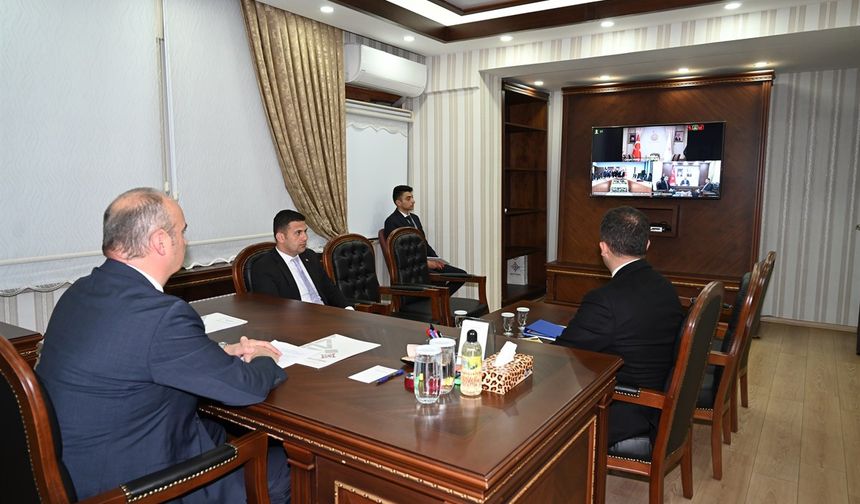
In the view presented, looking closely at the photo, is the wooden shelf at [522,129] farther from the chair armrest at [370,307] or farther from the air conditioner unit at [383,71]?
the chair armrest at [370,307]

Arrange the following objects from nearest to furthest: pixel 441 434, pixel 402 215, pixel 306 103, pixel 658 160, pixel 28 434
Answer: pixel 28 434 → pixel 441 434 → pixel 306 103 → pixel 402 215 → pixel 658 160

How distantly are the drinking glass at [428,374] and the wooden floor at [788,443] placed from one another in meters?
1.50

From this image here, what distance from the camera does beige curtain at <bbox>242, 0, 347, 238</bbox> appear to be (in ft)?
13.6

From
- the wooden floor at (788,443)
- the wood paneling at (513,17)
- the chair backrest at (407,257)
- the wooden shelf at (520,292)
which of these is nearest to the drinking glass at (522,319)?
the wooden floor at (788,443)

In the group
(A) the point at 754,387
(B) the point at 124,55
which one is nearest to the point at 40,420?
(B) the point at 124,55

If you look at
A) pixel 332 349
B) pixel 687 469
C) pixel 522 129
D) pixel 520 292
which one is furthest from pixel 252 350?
pixel 522 129

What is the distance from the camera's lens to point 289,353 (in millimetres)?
2045

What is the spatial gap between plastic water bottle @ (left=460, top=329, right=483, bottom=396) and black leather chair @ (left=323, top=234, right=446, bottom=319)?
6.98ft

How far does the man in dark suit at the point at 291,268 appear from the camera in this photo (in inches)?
128

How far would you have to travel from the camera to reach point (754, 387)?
13.2 feet

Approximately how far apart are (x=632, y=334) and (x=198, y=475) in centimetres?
153

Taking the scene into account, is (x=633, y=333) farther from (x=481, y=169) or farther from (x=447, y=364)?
(x=481, y=169)

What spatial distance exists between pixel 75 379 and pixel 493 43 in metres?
4.57

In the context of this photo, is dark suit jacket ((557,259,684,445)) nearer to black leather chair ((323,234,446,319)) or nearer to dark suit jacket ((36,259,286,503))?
dark suit jacket ((36,259,286,503))
